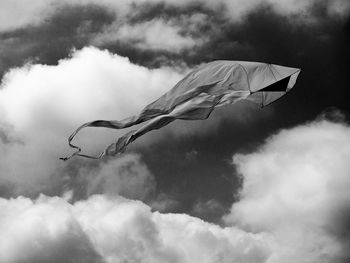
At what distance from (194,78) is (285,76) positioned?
6.56m

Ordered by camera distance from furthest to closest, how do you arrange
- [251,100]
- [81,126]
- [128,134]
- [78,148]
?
[251,100] → [128,134] → [81,126] → [78,148]

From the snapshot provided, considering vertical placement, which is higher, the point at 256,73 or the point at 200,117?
the point at 256,73

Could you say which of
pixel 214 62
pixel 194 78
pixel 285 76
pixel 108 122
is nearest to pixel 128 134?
pixel 108 122

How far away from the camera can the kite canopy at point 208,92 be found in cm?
3089

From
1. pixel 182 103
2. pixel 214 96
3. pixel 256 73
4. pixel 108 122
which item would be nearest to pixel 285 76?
pixel 256 73

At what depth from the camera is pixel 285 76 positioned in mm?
30828

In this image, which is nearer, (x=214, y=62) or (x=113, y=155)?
(x=113, y=155)

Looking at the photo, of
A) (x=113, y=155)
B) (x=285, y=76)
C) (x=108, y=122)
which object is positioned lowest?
(x=113, y=155)

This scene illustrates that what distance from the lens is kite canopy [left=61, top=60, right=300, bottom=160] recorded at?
101ft

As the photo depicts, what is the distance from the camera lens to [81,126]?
28781mm

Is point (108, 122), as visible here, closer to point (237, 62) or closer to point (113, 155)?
point (113, 155)

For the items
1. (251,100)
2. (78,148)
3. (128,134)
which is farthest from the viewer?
(251,100)

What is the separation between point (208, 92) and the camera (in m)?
32.4

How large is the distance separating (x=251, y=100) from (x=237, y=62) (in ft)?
9.66
